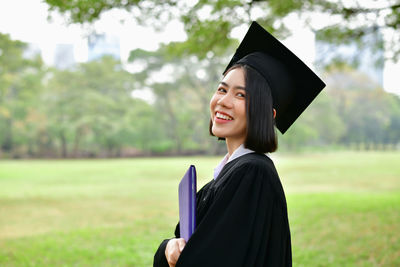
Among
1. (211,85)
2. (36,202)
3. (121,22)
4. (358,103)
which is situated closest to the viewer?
(121,22)

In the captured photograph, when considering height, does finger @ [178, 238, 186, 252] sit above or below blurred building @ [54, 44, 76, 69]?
below

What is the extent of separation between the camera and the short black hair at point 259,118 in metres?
1.53

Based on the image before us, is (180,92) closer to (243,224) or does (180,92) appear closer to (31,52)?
(31,52)

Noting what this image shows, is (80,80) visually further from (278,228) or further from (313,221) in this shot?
(278,228)

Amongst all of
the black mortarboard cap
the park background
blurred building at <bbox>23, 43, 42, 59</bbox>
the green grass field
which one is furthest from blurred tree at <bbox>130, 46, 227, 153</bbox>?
the black mortarboard cap

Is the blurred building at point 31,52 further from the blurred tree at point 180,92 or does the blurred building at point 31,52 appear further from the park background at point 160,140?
the blurred tree at point 180,92

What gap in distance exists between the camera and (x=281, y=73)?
168 centimetres

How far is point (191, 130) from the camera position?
33.2m

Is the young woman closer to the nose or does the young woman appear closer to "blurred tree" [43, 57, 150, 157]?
the nose

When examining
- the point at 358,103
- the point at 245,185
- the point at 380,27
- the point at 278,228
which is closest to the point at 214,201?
the point at 245,185

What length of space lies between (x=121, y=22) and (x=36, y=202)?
24.7ft

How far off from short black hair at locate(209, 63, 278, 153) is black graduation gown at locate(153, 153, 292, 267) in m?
0.09

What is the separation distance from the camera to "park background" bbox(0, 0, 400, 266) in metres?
5.70

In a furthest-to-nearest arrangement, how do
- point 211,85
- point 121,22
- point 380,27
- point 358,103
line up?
point 358,103 < point 211,85 < point 380,27 < point 121,22
